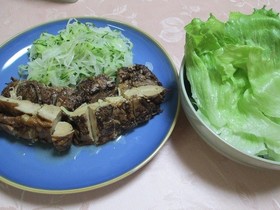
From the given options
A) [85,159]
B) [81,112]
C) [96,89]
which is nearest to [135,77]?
[96,89]

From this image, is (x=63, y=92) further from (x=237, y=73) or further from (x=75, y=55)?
(x=237, y=73)

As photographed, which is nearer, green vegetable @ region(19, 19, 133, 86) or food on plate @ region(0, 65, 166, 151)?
food on plate @ region(0, 65, 166, 151)

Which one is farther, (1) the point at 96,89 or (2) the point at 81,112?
(1) the point at 96,89

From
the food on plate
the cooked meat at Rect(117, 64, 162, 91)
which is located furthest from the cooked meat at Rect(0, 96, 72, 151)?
the cooked meat at Rect(117, 64, 162, 91)

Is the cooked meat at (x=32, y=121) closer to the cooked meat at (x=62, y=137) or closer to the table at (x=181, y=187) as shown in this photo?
the cooked meat at (x=62, y=137)

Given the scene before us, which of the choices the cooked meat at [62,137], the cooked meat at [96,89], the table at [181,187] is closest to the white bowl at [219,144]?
the table at [181,187]

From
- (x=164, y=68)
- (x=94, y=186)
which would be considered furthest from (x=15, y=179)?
(x=164, y=68)

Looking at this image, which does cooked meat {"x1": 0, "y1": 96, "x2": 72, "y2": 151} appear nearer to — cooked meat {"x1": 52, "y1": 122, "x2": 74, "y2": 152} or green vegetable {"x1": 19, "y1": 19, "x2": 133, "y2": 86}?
cooked meat {"x1": 52, "y1": 122, "x2": 74, "y2": 152}
